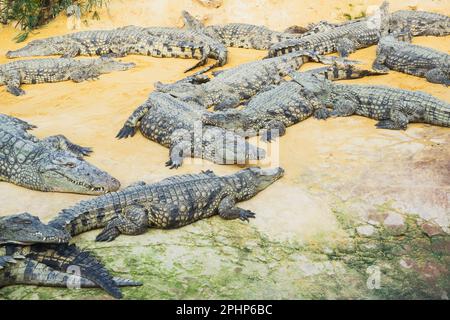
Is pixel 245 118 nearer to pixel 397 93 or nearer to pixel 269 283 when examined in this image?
pixel 397 93

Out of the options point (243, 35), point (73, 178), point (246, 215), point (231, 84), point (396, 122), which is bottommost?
point (246, 215)

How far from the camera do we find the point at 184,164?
7.10 m

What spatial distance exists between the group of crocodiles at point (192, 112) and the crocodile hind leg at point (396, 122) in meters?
0.01

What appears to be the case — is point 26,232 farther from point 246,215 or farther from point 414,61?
point 414,61

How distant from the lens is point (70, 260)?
4926mm

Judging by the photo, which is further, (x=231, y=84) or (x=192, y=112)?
(x=231, y=84)

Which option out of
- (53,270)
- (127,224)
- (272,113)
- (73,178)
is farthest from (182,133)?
(53,270)

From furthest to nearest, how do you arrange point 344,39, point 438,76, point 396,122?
point 344,39 → point 438,76 → point 396,122

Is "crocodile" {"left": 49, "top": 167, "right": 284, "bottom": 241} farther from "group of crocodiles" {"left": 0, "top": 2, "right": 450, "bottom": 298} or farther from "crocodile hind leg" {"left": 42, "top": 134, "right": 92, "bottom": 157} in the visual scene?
"crocodile hind leg" {"left": 42, "top": 134, "right": 92, "bottom": 157}

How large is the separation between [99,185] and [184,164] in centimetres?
125

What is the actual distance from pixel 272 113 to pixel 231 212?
8.63 feet

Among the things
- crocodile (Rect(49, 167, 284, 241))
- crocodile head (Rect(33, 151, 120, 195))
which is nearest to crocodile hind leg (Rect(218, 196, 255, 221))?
crocodile (Rect(49, 167, 284, 241))

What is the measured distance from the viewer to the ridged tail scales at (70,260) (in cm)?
473

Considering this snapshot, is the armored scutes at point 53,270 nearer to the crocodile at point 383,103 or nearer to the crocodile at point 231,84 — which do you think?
the crocodile at point 231,84
